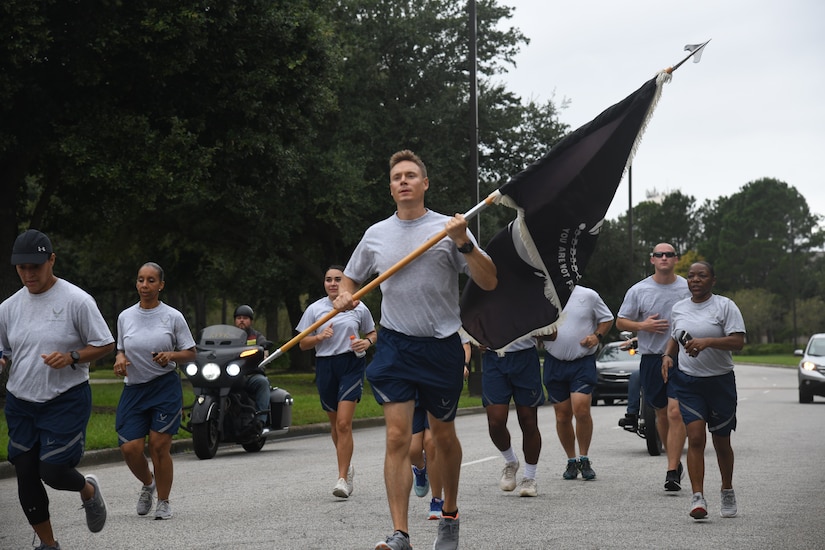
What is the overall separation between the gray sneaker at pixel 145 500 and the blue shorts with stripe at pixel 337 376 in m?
2.37

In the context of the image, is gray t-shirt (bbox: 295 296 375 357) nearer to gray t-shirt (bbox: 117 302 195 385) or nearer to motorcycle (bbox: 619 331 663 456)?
gray t-shirt (bbox: 117 302 195 385)

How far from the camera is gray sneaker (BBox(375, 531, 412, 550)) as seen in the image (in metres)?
6.11

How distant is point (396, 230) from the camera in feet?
22.5

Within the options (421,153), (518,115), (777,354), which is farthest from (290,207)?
(777,354)

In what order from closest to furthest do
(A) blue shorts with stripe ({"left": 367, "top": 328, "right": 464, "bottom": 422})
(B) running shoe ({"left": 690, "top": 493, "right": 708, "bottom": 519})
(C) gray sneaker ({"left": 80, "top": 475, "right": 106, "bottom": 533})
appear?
1. (A) blue shorts with stripe ({"left": 367, "top": 328, "right": 464, "bottom": 422})
2. (C) gray sneaker ({"left": 80, "top": 475, "right": 106, "bottom": 533})
3. (B) running shoe ({"left": 690, "top": 493, "right": 708, "bottom": 519})

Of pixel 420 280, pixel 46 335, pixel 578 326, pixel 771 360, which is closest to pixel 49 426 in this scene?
pixel 46 335

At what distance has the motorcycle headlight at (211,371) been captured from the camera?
14227 mm

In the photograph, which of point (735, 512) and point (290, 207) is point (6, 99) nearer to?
point (290, 207)

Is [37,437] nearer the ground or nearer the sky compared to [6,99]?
nearer the ground

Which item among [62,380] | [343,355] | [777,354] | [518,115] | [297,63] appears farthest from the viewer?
[777,354]

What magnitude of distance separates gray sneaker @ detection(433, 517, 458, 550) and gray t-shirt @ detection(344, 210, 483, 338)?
41.2 inches

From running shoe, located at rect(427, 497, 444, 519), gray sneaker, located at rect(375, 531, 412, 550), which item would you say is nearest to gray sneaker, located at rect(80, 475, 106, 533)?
gray sneaker, located at rect(375, 531, 412, 550)

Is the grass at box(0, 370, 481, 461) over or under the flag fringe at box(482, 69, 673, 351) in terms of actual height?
under

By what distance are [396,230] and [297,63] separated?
1757cm
